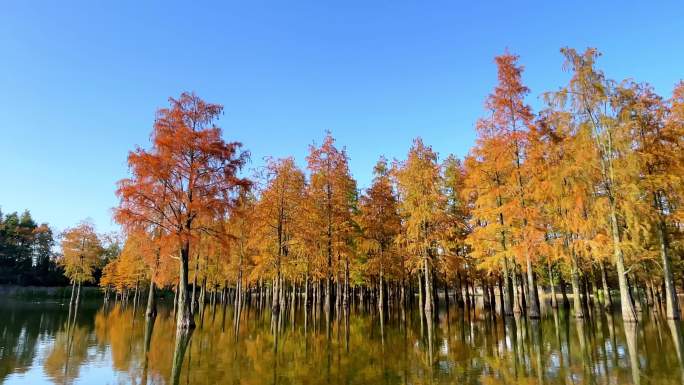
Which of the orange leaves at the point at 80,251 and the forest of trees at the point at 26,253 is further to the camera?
the forest of trees at the point at 26,253

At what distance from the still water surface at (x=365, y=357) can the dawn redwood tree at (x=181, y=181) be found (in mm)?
5770

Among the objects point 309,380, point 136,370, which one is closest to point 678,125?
point 309,380

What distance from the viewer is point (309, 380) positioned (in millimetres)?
9391

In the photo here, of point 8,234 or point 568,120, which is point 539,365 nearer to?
point 568,120

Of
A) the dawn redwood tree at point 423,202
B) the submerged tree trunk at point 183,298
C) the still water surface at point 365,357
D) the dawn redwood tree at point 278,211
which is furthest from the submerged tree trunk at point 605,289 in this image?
the submerged tree trunk at point 183,298

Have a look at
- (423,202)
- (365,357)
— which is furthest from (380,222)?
(365,357)

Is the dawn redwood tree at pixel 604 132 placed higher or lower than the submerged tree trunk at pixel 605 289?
higher

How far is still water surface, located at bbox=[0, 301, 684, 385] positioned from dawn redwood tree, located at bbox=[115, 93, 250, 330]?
577 cm

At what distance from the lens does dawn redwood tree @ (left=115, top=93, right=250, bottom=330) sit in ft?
65.5

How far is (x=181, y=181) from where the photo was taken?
21.4 m

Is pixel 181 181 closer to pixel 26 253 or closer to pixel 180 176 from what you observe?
pixel 180 176

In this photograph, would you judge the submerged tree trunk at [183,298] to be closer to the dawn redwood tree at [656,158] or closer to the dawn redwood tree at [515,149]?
the dawn redwood tree at [515,149]

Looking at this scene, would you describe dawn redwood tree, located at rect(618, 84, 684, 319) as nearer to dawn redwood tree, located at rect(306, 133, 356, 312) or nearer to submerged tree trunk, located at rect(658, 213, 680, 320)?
submerged tree trunk, located at rect(658, 213, 680, 320)

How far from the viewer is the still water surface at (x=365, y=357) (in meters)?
9.48
